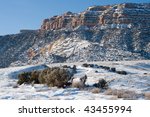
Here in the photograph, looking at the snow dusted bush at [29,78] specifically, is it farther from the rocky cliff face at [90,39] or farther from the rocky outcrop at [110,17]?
the rocky outcrop at [110,17]

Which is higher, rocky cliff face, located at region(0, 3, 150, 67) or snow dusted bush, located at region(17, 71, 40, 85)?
rocky cliff face, located at region(0, 3, 150, 67)

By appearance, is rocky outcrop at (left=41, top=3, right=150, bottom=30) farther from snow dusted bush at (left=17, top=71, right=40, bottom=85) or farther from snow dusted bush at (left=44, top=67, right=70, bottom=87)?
snow dusted bush at (left=44, top=67, right=70, bottom=87)

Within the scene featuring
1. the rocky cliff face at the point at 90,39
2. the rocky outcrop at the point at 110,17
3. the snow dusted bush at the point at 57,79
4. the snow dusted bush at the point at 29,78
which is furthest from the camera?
the rocky outcrop at the point at 110,17

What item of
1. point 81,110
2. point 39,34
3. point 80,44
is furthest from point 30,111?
point 39,34

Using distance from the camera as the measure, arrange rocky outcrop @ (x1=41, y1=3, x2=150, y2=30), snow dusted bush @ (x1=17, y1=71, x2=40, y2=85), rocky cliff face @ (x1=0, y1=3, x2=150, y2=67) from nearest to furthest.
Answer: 1. snow dusted bush @ (x1=17, y1=71, x2=40, y2=85)
2. rocky cliff face @ (x1=0, y1=3, x2=150, y2=67)
3. rocky outcrop @ (x1=41, y1=3, x2=150, y2=30)

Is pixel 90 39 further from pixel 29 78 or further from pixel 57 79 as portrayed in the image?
A: pixel 57 79

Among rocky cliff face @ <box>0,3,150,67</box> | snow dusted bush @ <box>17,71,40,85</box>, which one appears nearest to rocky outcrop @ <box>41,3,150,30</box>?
rocky cliff face @ <box>0,3,150,67</box>

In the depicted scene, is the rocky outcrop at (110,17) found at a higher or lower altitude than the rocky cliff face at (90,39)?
higher

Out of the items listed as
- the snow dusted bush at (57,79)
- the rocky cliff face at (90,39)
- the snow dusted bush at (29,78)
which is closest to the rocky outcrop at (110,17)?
the rocky cliff face at (90,39)

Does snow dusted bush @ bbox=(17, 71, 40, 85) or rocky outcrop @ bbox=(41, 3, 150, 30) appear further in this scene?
rocky outcrop @ bbox=(41, 3, 150, 30)
